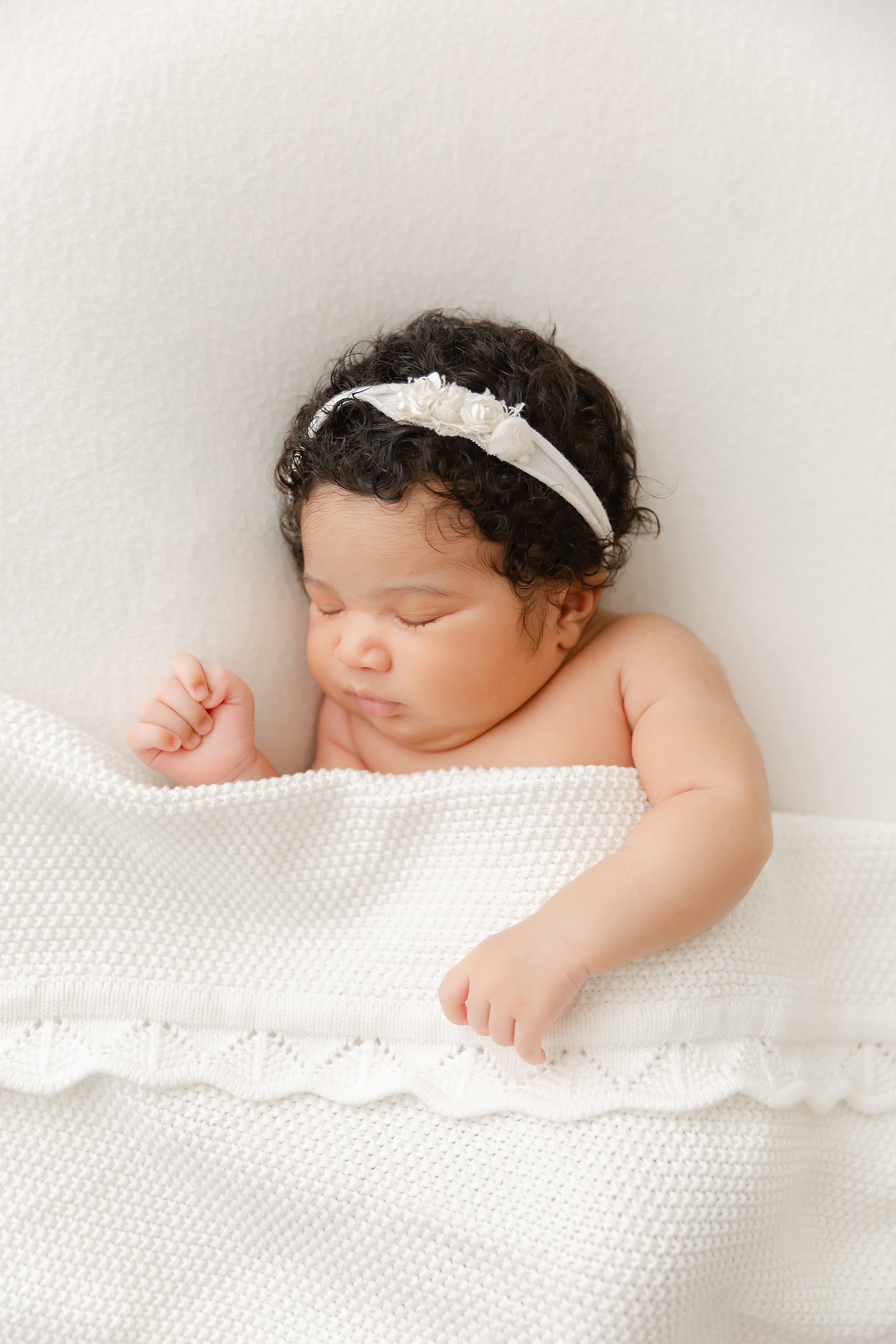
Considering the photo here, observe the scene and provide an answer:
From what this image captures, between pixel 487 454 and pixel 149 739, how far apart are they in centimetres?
50

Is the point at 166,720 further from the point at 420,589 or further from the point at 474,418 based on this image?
the point at 474,418

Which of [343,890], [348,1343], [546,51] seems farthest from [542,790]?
[546,51]

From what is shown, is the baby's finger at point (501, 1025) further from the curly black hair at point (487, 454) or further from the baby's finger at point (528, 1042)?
the curly black hair at point (487, 454)

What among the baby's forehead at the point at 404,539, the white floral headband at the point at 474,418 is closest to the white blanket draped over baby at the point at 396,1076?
the baby's forehead at the point at 404,539

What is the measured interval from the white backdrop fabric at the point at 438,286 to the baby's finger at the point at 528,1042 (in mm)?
523

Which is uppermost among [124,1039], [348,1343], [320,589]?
[320,589]

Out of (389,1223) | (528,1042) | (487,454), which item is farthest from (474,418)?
(389,1223)

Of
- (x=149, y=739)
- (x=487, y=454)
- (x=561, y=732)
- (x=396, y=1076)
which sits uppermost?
(x=487, y=454)

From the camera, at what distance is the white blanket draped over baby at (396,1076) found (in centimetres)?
102

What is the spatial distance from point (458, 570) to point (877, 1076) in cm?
75

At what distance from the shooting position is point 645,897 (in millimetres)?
1010

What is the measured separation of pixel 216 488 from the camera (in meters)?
1.25

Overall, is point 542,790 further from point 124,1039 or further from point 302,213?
point 302,213

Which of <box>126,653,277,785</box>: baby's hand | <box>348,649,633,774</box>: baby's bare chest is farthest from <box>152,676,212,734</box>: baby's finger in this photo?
<box>348,649,633,774</box>: baby's bare chest
